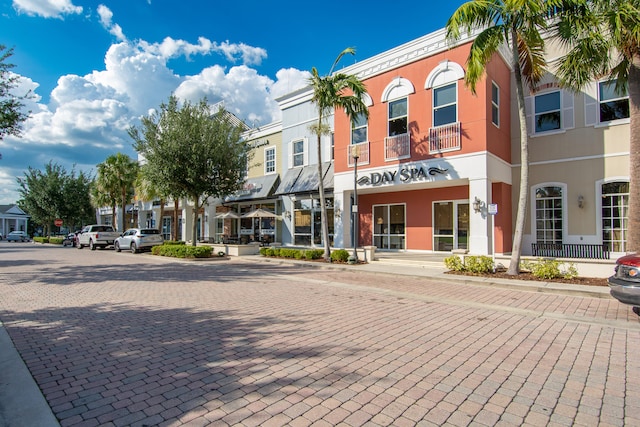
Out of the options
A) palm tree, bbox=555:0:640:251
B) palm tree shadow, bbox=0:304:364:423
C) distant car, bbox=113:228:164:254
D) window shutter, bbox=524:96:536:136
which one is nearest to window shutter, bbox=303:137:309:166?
distant car, bbox=113:228:164:254

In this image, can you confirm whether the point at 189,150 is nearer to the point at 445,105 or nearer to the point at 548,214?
the point at 445,105

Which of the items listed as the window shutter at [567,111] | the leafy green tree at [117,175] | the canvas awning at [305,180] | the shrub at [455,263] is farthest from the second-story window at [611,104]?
the leafy green tree at [117,175]

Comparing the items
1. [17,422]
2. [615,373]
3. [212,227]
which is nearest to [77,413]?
[17,422]

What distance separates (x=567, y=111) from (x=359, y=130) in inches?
361

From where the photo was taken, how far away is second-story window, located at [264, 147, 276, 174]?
25.5 m

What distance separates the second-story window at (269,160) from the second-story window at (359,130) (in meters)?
8.30

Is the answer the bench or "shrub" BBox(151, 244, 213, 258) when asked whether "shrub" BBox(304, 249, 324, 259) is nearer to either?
"shrub" BBox(151, 244, 213, 258)

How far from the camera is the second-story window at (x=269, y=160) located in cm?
2555

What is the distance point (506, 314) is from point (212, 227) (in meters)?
26.1

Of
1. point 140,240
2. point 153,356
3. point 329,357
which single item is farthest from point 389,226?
point 153,356

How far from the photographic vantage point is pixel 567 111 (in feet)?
50.8

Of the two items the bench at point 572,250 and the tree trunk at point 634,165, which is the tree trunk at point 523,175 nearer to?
the tree trunk at point 634,165

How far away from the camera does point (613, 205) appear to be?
47.1 ft

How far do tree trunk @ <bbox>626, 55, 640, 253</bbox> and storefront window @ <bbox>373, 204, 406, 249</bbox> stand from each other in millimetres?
9767
